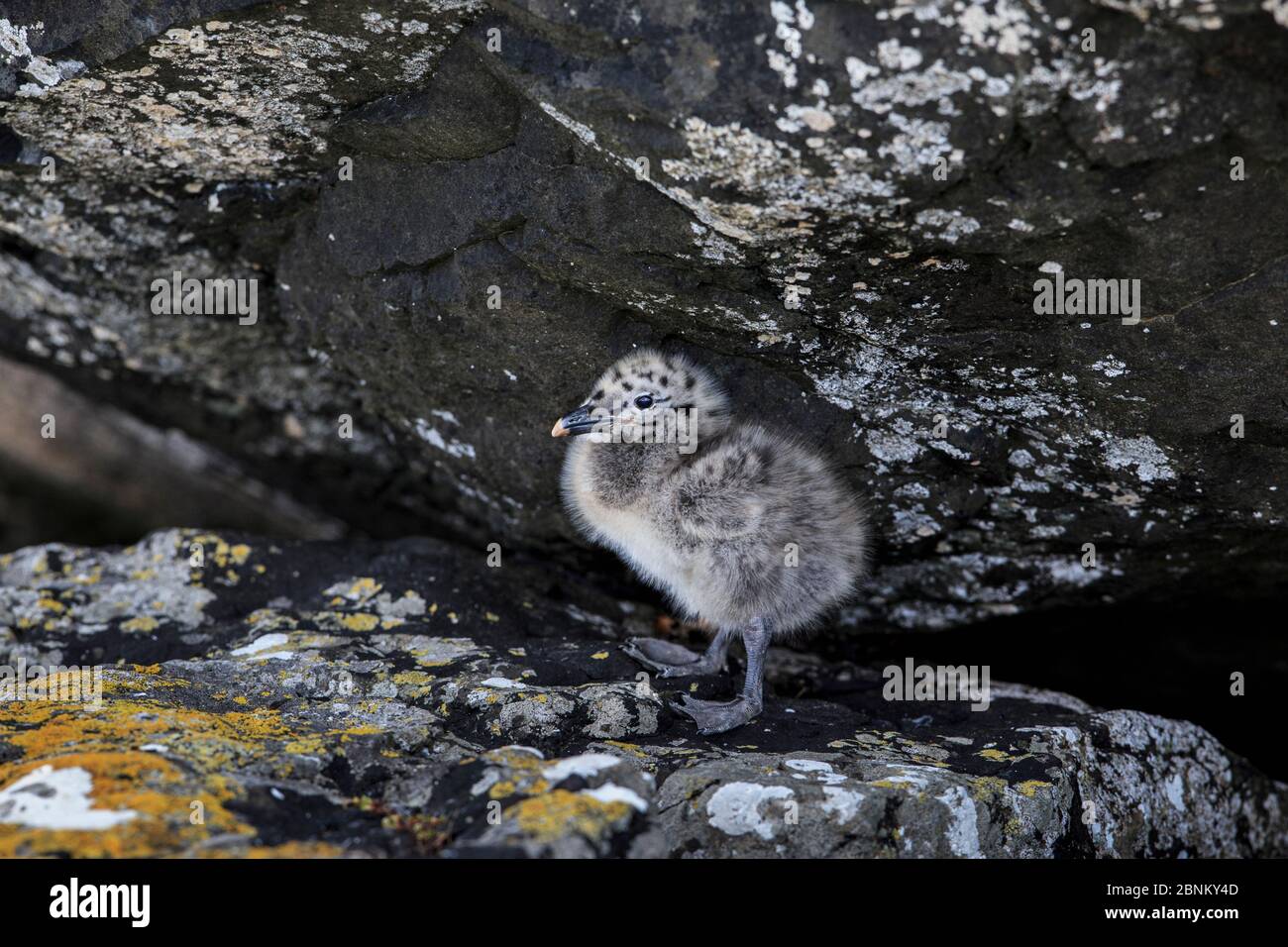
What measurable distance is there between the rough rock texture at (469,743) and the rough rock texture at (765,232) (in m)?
0.82

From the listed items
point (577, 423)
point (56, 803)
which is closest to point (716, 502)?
point (577, 423)

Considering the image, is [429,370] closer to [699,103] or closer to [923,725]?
[699,103]

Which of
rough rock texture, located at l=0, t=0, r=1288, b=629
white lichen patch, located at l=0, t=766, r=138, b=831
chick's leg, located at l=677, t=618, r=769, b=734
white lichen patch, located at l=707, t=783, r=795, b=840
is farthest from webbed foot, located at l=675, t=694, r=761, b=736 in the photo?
white lichen patch, located at l=0, t=766, r=138, b=831

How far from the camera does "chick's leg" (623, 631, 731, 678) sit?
193 inches

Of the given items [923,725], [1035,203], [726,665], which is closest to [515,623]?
[726,665]

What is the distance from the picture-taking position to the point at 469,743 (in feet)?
12.6

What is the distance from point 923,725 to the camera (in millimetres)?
4695

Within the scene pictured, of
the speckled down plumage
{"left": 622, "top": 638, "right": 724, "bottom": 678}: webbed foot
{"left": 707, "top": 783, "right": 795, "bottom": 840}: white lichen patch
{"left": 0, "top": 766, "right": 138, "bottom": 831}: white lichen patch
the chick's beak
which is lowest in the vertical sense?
{"left": 707, "top": 783, "right": 795, "bottom": 840}: white lichen patch

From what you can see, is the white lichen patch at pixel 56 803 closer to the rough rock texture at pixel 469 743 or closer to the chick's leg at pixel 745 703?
the rough rock texture at pixel 469 743

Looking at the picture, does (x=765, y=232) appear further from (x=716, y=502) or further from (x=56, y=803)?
(x=56, y=803)

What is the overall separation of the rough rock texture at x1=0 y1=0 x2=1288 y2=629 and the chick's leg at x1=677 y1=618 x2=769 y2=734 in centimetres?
87

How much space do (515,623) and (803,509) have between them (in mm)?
1499

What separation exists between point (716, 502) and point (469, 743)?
1.41 meters

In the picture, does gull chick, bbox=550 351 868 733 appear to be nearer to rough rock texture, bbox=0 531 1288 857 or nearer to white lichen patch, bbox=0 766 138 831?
rough rock texture, bbox=0 531 1288 857
